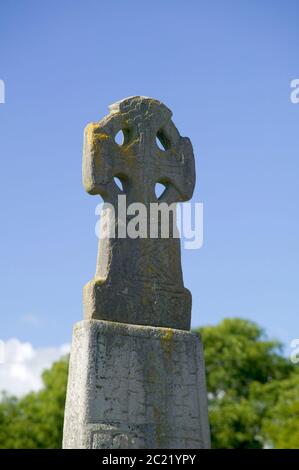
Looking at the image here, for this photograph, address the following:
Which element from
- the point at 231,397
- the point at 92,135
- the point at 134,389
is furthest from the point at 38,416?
the point at 92,135

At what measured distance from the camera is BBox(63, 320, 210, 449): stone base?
31.4ft

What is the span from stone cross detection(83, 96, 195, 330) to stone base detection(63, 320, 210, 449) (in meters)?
0.30

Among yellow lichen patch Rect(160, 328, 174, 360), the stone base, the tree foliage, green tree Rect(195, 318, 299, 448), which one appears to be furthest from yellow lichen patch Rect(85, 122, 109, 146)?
green tree Rect(195, 318, 299, 448)

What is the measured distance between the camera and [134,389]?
32.6 feet

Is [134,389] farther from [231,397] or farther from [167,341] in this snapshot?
[231,397]

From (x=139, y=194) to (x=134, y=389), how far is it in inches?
97.7

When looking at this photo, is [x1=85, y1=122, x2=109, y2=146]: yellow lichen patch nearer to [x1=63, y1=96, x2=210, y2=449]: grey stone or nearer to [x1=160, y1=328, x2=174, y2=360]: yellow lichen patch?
[x1=63, y1=96, x2=210, y2=449]: grey stone

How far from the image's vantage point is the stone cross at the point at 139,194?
10.3 metres

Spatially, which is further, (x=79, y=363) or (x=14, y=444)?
(x=14, y=444)
